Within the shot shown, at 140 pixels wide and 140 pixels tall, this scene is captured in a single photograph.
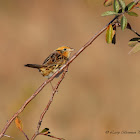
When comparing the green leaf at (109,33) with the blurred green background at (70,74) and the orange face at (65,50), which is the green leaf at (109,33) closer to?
the orange face at (65,50)

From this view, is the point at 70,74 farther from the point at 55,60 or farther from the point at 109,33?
the point at 109,33

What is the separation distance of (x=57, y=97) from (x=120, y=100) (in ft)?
6.97

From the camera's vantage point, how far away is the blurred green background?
10.7m

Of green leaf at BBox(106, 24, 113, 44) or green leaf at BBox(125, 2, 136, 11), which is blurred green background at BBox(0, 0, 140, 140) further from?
green leaf at BBox(125, 2, 136, 11)

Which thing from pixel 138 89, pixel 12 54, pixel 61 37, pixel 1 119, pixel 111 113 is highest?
pixel 61 37

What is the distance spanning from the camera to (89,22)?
15477 mm

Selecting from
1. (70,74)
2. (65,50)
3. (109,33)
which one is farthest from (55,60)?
(70,74)

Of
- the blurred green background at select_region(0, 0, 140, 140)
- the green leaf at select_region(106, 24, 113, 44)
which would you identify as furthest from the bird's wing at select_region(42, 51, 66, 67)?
the blurred green background at select_region(0, 0, 140, 140)

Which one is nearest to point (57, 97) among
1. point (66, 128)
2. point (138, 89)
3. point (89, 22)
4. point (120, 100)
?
point (66, 128)

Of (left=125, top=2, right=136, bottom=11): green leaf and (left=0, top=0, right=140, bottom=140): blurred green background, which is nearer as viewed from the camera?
(left=125, top=2, right=136, bottom=11): green leaf

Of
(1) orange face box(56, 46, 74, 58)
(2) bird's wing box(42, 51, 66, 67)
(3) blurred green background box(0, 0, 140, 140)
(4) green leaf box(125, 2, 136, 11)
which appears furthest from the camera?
(3) blurred green background box(0, 0, 140, 140)

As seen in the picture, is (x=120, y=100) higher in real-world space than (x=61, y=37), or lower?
lower

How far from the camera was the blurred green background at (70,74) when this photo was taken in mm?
10672

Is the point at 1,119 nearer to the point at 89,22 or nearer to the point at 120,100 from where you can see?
the point at 120,100
